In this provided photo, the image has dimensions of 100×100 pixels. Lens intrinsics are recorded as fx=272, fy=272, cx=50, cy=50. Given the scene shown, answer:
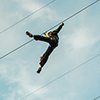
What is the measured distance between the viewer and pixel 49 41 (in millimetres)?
13523

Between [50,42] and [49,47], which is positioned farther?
[49,47]

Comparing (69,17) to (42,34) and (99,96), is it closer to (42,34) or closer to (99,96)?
(42,34)

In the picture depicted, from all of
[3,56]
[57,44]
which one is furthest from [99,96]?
[3,56]

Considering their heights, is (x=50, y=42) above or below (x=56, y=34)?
below

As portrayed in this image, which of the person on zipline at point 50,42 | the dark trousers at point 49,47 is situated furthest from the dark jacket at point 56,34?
the dark trousers at point 49,47

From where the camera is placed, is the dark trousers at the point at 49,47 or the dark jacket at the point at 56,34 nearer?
the dark trousers at the point at 49,47

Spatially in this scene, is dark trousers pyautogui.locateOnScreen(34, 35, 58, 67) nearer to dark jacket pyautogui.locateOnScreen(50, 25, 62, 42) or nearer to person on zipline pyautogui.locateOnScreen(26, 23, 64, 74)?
person on zipline pyautogui.locateOnScreen(26, 23, 64, 74)

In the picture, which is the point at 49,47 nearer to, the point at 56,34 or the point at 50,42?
the point at 50,42

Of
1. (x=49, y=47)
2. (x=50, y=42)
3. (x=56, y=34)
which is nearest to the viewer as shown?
(x=50, y=42)

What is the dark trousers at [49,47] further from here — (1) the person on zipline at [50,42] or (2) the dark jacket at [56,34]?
(2) the dark jacket at [56,34]

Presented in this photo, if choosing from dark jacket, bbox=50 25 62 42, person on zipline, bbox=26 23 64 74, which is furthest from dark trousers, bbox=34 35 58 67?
dark jacket, bbox=50 25 62 42

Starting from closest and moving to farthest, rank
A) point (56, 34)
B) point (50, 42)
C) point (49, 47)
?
point (50, 42)
point (49, 47)
point (56, 34)

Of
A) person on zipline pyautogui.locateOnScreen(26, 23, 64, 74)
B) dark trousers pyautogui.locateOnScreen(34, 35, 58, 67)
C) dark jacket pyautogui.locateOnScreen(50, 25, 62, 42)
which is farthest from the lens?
dark jacket pyautogui.locateOnScreen(50, 25, 62, 42)

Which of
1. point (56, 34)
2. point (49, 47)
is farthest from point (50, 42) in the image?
point (56, 34)
